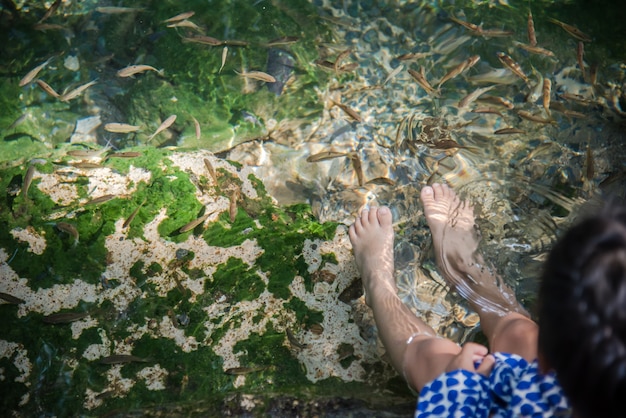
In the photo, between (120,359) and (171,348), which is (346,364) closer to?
(171,348)

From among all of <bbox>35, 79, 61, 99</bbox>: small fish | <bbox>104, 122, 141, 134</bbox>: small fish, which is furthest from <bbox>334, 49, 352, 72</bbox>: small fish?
<bbox>35, 79, 61, 99</bbox>: small fish

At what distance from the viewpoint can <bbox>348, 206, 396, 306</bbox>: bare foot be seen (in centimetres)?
362

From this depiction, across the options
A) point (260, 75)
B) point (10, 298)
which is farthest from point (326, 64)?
point (10, 298)

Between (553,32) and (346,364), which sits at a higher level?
(553,32)

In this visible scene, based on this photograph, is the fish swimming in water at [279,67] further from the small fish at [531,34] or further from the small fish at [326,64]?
the small fish at [531,34]

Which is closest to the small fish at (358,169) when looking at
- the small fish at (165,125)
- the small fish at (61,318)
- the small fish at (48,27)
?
the small fish at (165,125)

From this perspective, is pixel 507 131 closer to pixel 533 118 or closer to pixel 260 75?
pixel 533 118

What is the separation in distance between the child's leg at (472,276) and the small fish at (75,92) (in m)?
3.90

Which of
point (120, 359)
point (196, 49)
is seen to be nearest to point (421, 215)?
point (120, 359)

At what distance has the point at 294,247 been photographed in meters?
3.80

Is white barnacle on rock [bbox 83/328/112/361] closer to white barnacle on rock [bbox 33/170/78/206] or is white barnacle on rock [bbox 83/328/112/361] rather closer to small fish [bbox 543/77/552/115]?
white barnacle on rock [bbox 33/170/78/206]

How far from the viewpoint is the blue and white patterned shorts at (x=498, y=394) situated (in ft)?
6.90

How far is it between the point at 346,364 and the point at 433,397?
90 centimetres

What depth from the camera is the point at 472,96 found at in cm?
514
